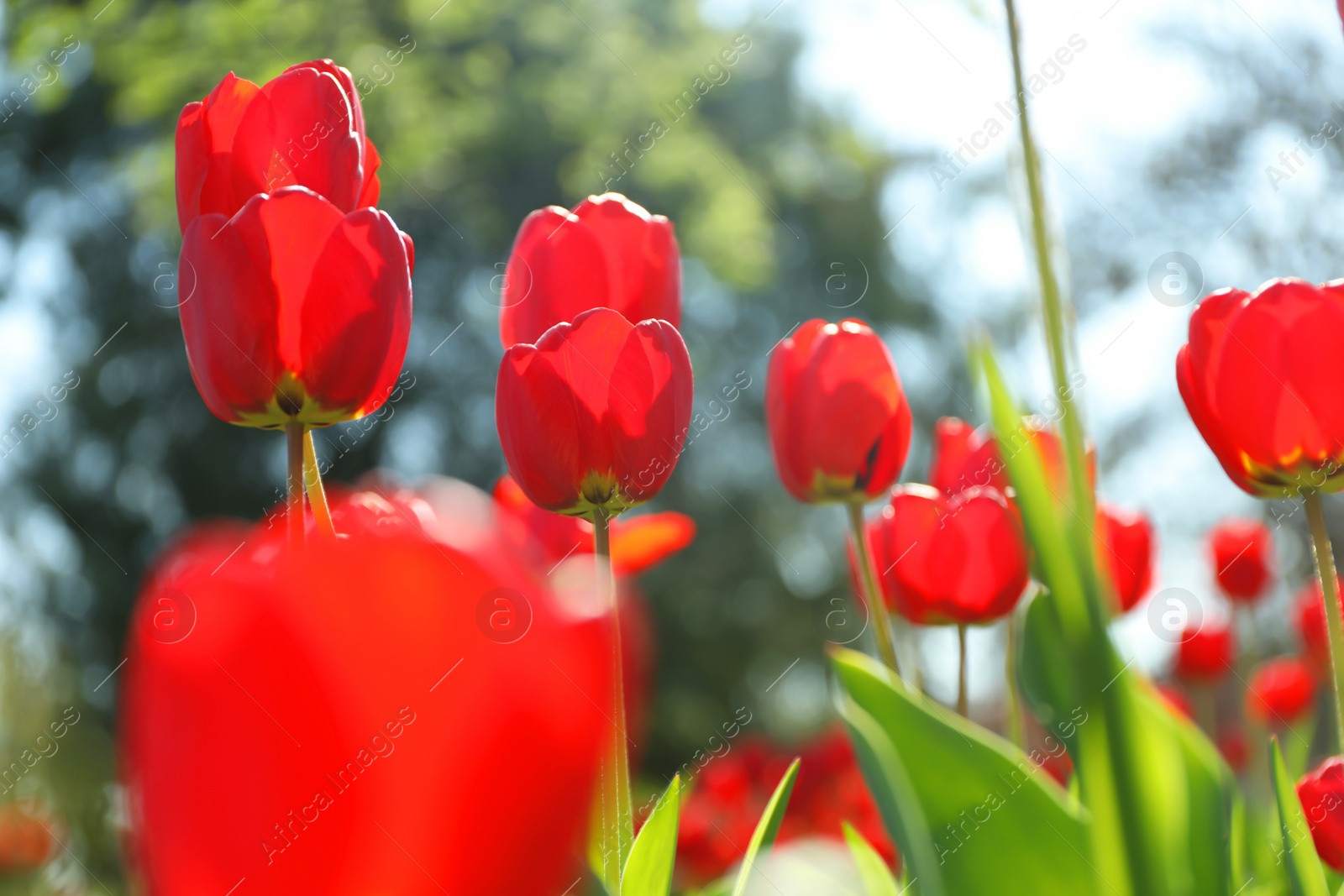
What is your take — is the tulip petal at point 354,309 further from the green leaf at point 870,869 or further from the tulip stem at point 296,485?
the green leaf at point 870,869

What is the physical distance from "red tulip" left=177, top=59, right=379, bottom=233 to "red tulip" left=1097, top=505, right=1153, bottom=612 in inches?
27.1

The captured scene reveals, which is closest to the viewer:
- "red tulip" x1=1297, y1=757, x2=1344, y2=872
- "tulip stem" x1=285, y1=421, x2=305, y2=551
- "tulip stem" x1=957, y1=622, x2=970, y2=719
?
"tulip stem" x1=285, y1=421, x2=305, y2=551

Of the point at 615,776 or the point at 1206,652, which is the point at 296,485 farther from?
the point at 1206,652

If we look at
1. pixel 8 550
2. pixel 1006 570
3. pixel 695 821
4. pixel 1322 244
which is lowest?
pixel 8 550

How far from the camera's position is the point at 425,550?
0.23 meters

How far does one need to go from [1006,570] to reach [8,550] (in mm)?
7944

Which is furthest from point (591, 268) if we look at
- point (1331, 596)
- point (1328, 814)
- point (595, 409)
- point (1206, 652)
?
point (1206, 652)

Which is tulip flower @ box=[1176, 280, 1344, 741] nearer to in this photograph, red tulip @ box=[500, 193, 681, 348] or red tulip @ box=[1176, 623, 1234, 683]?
red tulip @ box=[500, 193, 681, 348]

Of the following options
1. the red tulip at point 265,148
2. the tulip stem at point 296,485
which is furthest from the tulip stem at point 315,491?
the red tulip at point 265,148

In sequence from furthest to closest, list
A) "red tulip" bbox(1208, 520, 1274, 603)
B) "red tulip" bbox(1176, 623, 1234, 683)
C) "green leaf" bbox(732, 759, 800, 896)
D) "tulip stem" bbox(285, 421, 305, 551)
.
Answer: "red tulip" bbox(1176, 623, 1234, 683) < "red tulip" bbox(1208, 520, 1274, 603) < "green leaf" bbox(732, 759, 800, 896) < "tulip stem" bbox(285, 421, 305, 551)

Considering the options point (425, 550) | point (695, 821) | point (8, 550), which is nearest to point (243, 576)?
point (425, 550)

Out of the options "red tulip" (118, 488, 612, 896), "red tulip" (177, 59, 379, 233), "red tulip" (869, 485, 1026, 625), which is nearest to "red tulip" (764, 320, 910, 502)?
"red tulip" (869, 485, 1026, 625)

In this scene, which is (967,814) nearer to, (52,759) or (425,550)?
(425,550)

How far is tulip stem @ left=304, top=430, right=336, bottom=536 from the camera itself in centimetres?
54
